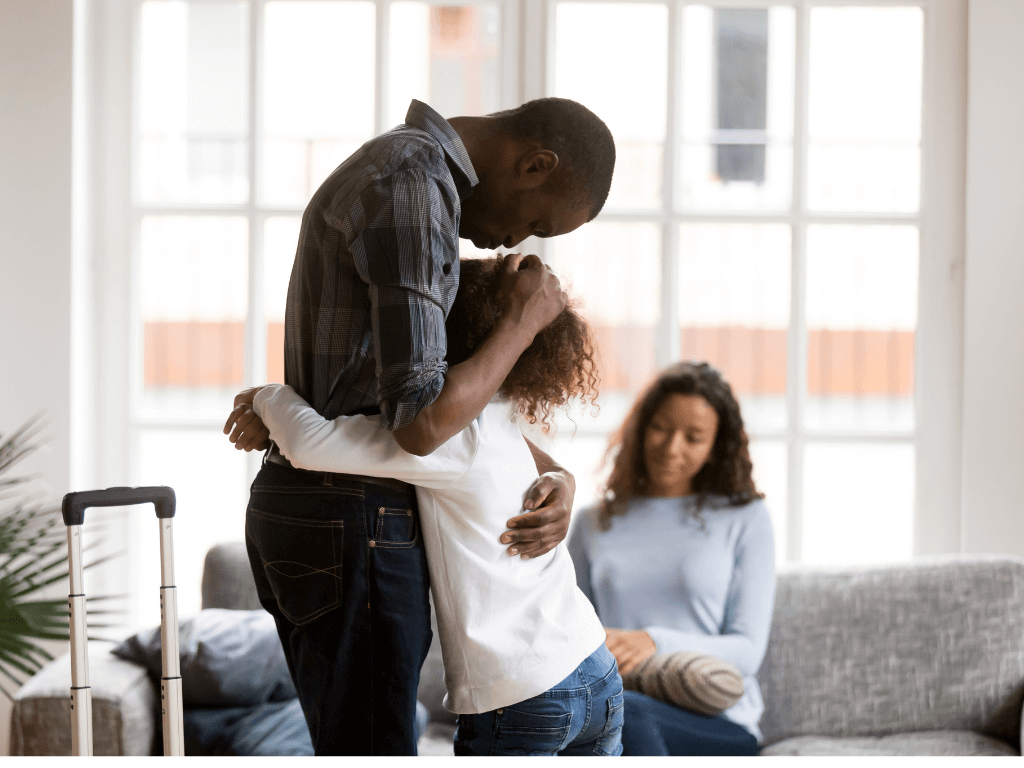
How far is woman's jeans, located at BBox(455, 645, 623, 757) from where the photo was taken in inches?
42.2

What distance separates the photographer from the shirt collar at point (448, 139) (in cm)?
110

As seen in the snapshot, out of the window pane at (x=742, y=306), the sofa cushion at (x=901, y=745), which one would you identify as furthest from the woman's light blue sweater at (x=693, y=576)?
the window pane at (x=742, y=306)

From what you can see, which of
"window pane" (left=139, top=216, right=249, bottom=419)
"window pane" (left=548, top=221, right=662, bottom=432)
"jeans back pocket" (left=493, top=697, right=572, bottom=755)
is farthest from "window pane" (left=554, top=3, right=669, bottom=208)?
"jeans back pocket" (left=493, top=697, right=572, bottom=755)

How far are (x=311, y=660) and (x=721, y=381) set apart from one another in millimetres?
1614

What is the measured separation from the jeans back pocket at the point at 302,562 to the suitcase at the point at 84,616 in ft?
0.36

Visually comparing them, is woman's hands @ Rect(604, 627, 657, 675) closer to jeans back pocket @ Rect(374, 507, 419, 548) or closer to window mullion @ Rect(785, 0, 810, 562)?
window mullion @ Rect(785, 0, 810, 562)

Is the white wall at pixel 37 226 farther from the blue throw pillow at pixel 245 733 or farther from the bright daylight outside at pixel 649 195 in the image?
the blue throw pillow at pixel 245 733

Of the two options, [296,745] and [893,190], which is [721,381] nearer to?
[893,190]

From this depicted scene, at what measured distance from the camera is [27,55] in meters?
2.61

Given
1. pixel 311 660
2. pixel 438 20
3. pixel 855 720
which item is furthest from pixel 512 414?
pixel 438 20

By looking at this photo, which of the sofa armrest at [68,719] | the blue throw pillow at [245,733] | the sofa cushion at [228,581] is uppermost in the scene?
the sofa cushion at [228,581]

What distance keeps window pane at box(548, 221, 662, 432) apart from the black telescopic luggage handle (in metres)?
1.84

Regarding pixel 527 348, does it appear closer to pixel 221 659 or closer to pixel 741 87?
pixel 221 659

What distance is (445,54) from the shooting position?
2766 millimetres
